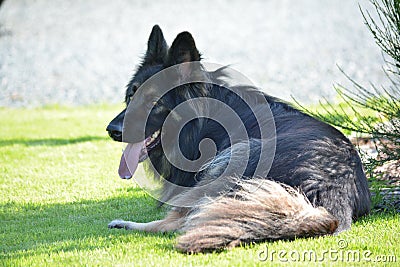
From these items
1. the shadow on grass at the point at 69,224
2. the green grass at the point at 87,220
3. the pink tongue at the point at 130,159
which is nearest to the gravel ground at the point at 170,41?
the green grass at the point at 87,220

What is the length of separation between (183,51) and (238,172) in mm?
1279

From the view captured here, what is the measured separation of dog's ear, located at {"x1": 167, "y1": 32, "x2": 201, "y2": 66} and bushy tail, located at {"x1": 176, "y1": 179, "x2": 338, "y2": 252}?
1.48 meters

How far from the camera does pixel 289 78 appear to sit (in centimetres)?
1623

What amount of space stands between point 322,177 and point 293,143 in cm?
41

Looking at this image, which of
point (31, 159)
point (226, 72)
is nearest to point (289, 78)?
point (31, 159)

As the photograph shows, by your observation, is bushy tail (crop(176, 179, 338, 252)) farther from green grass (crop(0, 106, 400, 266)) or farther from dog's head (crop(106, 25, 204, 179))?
dog's head (crop(106, 25, 204, 179))

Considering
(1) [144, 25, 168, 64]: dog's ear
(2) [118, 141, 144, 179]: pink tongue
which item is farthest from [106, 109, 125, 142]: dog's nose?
(1) [144, 25, 168, 64]: dog's ear

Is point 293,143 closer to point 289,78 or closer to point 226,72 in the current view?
point 226,72

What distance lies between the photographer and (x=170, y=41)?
17.2 metres

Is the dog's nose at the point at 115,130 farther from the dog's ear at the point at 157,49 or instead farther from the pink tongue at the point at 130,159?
the dog's ear at the point at 157,49

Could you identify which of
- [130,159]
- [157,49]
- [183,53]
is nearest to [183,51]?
[183,53]

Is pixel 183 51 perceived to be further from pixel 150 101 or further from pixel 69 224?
pixel 69 224

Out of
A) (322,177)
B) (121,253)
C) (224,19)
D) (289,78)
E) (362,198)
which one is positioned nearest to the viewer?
(121,253)

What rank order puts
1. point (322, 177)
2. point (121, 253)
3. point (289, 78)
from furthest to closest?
point (289, 78), point (322, 177), point (121, 253)
